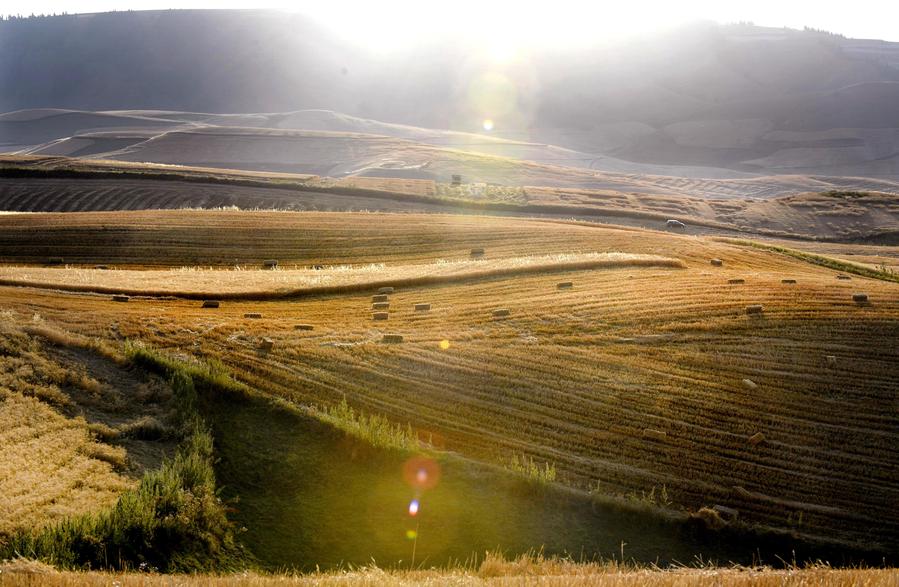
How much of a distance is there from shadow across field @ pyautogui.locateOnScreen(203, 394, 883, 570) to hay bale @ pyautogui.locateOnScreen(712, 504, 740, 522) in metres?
0.44

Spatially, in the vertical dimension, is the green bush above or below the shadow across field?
above

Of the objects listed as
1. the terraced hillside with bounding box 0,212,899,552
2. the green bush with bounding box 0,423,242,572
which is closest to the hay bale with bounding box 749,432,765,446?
the terraced hillside with bounding box 0,212,899,552

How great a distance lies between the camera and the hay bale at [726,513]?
1529cm

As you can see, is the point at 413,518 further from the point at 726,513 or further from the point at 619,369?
the point at 619,369

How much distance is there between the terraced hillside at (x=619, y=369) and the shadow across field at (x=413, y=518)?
3.75 feet

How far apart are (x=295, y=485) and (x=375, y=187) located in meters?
65.4

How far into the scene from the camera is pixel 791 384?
21.0m

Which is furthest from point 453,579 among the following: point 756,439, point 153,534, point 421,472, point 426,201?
point 426,201

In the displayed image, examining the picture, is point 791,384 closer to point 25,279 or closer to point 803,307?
point 803,307

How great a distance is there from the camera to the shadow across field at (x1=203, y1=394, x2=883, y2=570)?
43.8 ft

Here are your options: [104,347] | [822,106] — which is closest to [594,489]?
[104,347]

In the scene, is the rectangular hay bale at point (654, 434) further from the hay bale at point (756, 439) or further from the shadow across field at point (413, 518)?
the shadow across field at point (413, 518)

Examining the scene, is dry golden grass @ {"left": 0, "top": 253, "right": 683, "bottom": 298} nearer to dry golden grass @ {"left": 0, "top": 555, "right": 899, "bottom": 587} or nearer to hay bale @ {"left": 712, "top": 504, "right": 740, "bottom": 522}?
hay bale @ {"left": 712, "top": 504, "right": 740, "bottom": 522}

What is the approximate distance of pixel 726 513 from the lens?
1543 cm
